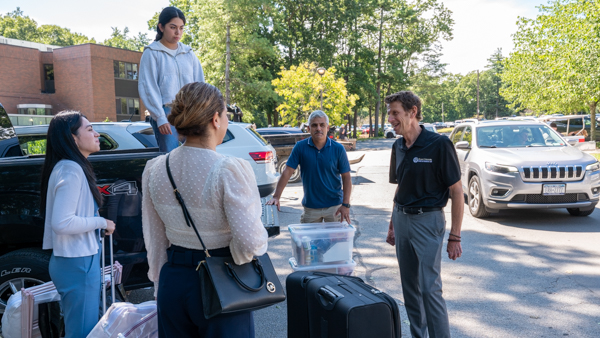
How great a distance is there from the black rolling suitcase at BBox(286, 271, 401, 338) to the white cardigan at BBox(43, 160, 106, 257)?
1.30 m

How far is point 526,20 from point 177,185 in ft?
113

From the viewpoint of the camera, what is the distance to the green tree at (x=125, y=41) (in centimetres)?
10144

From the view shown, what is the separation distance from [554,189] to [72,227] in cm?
770

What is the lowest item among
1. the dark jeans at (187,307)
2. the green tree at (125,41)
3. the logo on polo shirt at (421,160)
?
the dark jeans at (187,307)

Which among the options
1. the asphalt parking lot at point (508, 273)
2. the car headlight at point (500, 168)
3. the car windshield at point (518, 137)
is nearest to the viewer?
the asphalt parking lot at point (508, 273)

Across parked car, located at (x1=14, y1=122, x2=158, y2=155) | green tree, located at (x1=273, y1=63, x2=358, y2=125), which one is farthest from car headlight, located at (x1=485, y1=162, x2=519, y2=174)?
green tree, located at (x1=273, y1=63, x2=358, y2=125)

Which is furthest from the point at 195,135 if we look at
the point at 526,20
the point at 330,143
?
the point at 526,20

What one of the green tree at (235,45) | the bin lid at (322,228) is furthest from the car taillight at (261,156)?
the green tree at (235,45)

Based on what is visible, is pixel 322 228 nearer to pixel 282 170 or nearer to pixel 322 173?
pixel 322 173

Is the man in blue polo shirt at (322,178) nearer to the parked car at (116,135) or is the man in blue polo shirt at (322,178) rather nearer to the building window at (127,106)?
the parked car at (116,135)

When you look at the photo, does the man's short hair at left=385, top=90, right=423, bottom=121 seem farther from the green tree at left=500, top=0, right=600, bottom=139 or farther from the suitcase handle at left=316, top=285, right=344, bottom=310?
the green tree at left=500, top=0, right=600, bottom=139

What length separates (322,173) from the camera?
491 cm

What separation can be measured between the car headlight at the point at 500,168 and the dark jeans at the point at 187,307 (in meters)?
7.15

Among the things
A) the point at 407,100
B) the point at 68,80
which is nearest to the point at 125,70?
the point at 68,80
